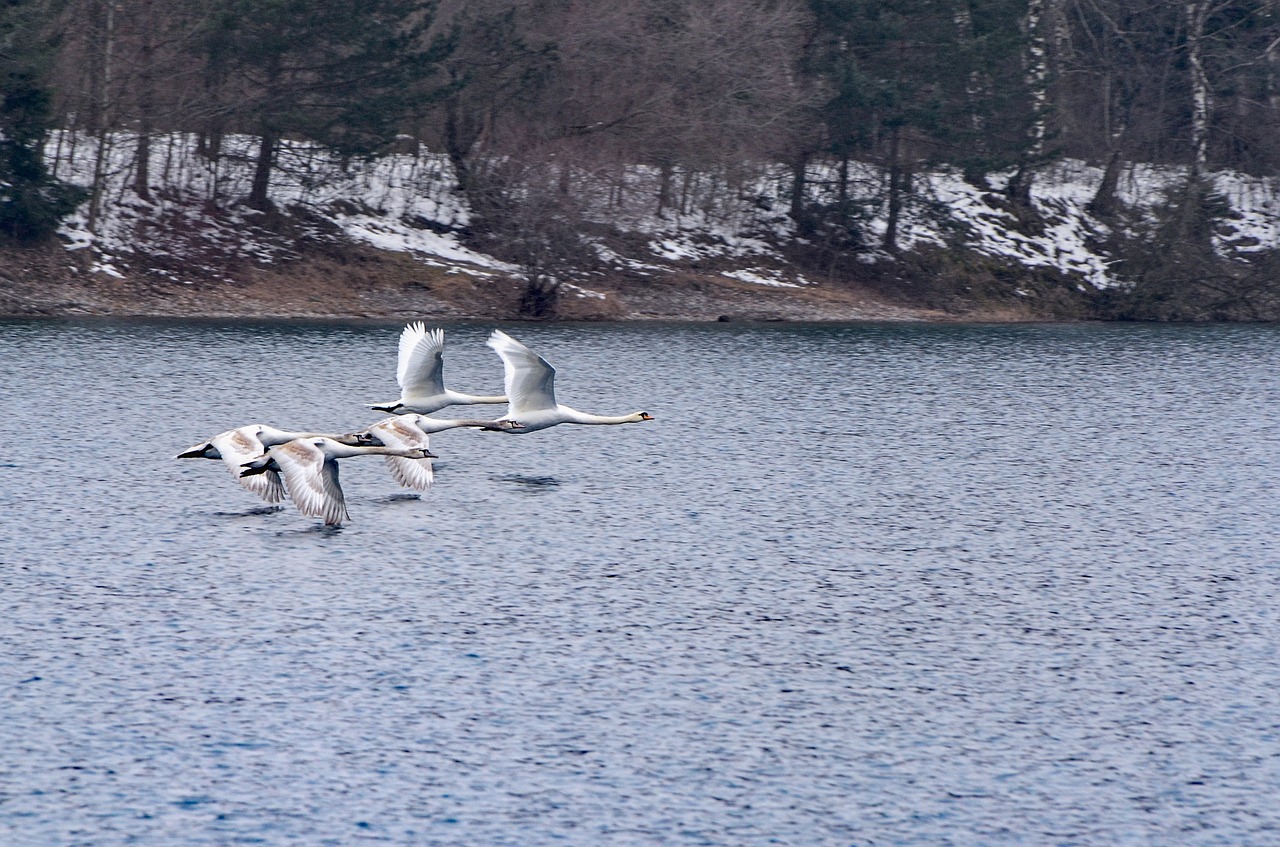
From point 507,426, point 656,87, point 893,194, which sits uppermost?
point 656,87

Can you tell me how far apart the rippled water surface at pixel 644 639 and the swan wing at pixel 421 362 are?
4.31 feet

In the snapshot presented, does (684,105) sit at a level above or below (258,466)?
above

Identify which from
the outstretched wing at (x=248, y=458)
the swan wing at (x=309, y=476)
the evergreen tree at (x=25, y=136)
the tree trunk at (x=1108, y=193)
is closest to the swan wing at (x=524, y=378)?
the outstretched wing at (x=248, y=458)

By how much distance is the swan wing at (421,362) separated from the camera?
25.1 m

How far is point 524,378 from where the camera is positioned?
77.2 feet

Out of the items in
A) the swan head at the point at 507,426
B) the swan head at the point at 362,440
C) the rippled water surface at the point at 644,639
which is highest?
the swan head at the point at 507,426

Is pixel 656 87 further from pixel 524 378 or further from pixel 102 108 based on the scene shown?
pixel 524 378

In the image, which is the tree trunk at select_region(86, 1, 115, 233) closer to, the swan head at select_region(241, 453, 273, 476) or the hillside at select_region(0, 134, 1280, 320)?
the hillside at select_region(0, 134, 1280, 320)

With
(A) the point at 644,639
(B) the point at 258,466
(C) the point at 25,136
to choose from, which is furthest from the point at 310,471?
(C) the point at 25,136

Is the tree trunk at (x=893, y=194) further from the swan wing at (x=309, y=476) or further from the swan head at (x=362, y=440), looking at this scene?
the swan wing at (x=309, y=476)

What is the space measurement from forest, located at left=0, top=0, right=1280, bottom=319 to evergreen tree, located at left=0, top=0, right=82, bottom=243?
6cm

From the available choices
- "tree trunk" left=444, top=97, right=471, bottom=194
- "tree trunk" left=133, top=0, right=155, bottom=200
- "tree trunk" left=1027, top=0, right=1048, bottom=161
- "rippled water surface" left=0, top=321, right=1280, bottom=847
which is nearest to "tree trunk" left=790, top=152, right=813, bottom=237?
"tree trunk" left=1027, top=0, right=1048, bottom=161

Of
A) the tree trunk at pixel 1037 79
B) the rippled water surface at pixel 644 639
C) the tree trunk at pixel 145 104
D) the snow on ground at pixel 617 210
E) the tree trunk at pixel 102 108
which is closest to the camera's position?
the rippled water surface at pixel 644 639

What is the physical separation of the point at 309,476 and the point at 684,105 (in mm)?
41229
